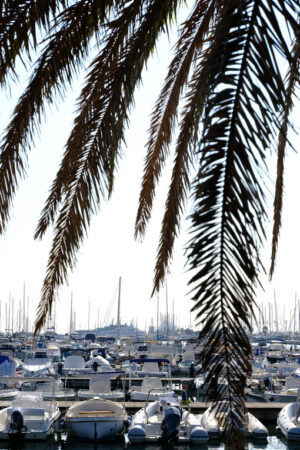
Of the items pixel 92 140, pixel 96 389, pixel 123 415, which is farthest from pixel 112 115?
pixel 96 389

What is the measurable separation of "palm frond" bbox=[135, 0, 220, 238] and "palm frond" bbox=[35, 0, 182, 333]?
80cm

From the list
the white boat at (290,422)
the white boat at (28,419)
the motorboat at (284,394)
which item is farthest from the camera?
the motorboat at (284,394)

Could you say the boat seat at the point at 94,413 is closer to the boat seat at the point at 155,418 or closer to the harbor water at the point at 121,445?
the harbor water at the point at 121,445

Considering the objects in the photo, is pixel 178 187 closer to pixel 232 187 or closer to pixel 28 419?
pixel 232 187

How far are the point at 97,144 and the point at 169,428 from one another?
55.3 ft

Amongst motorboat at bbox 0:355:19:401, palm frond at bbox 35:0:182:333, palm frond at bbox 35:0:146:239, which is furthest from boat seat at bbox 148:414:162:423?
palm frond at bbox 35:0:182:333

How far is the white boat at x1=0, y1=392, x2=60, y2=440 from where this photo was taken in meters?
21.7

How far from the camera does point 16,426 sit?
2161cm

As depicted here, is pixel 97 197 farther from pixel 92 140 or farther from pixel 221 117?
pixel 221 117

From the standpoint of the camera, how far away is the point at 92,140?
673cm

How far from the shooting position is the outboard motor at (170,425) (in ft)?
69.1

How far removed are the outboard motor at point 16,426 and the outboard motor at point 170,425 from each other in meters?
5.10

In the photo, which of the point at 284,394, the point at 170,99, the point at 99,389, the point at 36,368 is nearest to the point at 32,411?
the point at 99,389

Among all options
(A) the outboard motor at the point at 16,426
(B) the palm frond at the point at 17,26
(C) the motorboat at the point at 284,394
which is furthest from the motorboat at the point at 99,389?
(B) the palm frond at the point at 17,26
